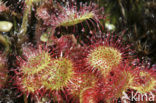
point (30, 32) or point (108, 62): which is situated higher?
point (30, 32)

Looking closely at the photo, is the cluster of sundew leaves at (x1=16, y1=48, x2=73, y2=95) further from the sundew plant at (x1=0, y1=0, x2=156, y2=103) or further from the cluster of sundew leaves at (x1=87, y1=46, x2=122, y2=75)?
the cluster of sundew leaves at (x1=87, y1=46, x2=122, y2=75)

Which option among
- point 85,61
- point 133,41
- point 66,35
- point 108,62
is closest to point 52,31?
point 66,35

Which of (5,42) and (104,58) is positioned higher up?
(5,42)

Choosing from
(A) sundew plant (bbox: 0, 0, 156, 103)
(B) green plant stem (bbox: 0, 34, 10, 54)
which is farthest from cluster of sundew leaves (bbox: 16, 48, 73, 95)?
(B) green plant stem (bbox: 0, 34, 10, 54)

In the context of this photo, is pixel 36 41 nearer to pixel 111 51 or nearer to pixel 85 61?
pixel 85 61

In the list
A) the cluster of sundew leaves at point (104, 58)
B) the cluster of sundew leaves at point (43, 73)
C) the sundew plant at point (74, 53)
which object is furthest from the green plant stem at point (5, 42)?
the cluster of sundew leaves at point (104, 58)

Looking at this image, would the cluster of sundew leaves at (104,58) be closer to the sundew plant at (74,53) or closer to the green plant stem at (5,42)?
the sundew plant at (74,53)

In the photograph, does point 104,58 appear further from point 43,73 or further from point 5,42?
point 5,42

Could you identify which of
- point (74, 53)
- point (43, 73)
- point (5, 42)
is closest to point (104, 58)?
point (74, 53)

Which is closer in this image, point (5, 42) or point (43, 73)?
point (43, 73)
